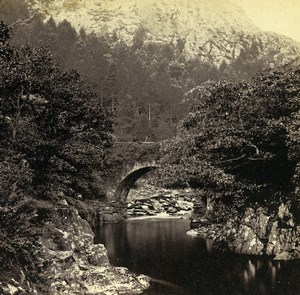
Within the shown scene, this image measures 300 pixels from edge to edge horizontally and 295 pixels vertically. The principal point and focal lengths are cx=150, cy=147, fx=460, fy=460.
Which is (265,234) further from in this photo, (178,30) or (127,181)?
(178,30)

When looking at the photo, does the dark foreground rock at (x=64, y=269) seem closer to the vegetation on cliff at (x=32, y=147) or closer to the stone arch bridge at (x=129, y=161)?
the vegetation on cliff at (x=32, y=147)

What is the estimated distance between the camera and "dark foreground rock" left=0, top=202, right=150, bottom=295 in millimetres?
13141

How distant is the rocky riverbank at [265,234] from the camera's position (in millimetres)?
19719

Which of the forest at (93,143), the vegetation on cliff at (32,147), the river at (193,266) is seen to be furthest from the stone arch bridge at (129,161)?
the vegetation on cliff at (32,147)

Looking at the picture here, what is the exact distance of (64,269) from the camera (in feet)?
48.9

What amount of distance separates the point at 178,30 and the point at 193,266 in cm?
7659

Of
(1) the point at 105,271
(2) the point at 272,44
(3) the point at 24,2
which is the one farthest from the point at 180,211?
(2) the point at 272,44

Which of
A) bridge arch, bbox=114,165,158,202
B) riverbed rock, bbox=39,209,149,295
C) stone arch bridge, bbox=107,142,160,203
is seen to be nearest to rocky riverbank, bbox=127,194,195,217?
bridge arch, bbox=114,165,158,202

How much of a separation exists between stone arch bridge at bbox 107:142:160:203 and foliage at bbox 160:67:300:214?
12.5 meters

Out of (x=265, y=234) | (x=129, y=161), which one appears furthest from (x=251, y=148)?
(x=129, y=161)

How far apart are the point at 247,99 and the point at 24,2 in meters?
66.2

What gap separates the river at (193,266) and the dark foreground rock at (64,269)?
1.28 metres

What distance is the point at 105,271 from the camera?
616 inches

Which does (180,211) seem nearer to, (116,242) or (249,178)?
(116,242)
